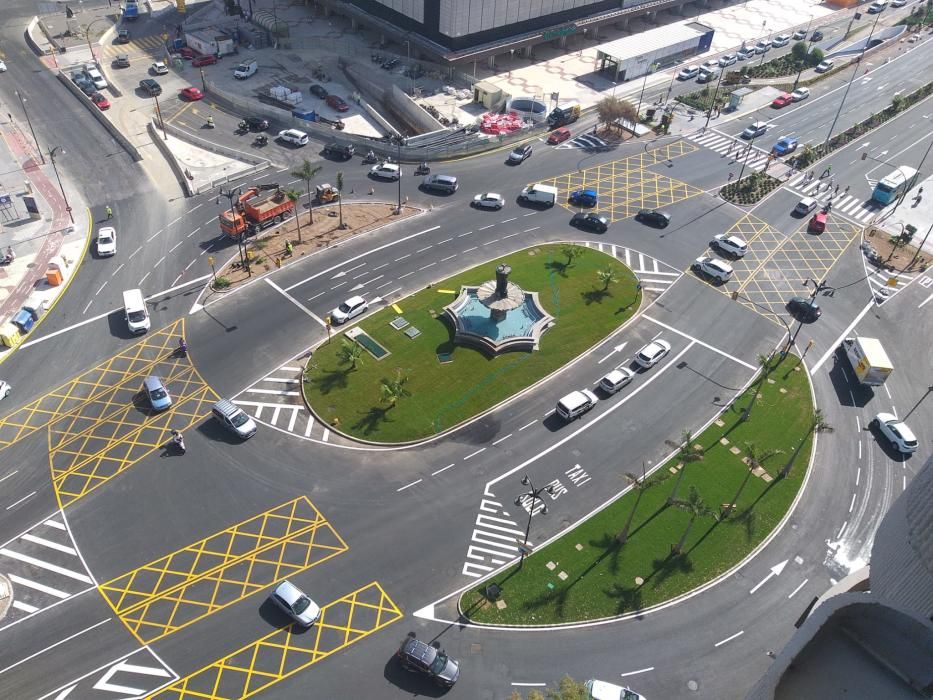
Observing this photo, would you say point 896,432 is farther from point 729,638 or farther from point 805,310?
point 729,638

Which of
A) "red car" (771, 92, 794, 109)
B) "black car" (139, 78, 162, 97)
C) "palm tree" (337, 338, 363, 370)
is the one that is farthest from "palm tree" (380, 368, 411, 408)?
"red car" (771, 92, 794, 109)

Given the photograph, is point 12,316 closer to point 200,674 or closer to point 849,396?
point 200,674

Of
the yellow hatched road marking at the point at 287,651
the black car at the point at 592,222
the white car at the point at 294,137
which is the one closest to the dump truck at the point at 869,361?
the black car at the point at 592,222

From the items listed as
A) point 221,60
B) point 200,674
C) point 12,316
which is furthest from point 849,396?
point 221,60

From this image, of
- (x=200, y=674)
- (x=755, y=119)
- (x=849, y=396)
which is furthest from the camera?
(x=755, y=119)

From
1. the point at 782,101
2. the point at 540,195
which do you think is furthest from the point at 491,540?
the point at 782,101

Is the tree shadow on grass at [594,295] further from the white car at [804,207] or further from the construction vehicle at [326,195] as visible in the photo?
the construction vehicle at [326,195]
